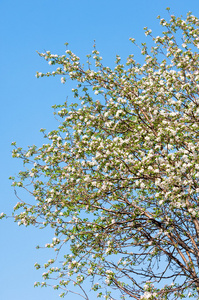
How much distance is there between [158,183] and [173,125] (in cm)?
184

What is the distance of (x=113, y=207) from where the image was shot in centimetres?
1302

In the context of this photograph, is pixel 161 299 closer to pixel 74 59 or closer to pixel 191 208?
pixel 191 208

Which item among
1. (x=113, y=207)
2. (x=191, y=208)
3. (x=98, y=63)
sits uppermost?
(x=98, y=63)

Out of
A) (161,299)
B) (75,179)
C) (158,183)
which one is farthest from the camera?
(75,179)

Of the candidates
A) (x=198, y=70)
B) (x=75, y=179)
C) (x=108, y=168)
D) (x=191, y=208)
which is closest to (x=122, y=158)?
(x=108, y=168)

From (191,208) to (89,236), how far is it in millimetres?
3323

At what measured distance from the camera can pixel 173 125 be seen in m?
11.6

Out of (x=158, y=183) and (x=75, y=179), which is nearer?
(x=158, y=183)

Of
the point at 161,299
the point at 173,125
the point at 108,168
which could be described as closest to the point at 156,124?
the point at 173,125

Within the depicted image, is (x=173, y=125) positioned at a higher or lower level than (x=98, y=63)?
lower

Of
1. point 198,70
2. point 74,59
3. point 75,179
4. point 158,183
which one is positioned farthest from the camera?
point 74,59

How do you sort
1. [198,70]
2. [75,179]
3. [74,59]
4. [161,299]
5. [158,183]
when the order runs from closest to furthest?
[158,183], [161,299], [75,179], [198,70], [74,59]

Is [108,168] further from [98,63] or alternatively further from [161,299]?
[98,63]

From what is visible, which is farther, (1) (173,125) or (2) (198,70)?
(2) (198,70)
